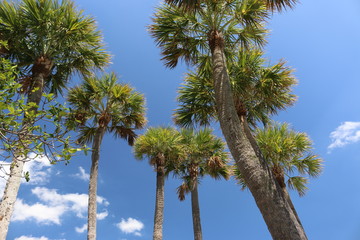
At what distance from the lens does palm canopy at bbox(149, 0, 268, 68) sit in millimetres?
7262

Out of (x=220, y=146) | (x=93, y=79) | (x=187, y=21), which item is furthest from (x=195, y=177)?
(x=187, y=21)

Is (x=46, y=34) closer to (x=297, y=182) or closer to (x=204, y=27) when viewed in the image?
(x=204, y=27)

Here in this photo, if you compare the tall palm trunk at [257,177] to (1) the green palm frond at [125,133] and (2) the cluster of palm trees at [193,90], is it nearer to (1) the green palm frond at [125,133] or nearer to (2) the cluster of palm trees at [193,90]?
(2) the cluster of palm trees at [193,90]

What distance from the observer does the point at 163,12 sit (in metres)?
7.97

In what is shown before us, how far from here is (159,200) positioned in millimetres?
12172

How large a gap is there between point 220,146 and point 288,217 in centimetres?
968

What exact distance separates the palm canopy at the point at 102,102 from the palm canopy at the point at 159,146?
159 cm

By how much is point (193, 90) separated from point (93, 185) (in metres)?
5.26

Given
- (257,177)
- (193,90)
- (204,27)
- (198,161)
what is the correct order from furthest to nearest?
(198,161) → (193,90) → (204,27) → (257,177)

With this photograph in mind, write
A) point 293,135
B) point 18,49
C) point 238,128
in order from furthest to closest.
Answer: point 293,135, point 18,49, point 238,128

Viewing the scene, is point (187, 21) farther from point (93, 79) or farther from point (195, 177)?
point (195, 177)

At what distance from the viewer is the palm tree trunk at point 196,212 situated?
1251cm

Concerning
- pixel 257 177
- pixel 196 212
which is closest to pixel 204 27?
pixel 257 177

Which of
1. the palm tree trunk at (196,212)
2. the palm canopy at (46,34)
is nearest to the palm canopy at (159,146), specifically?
the palm tree trunk at (196,212)
